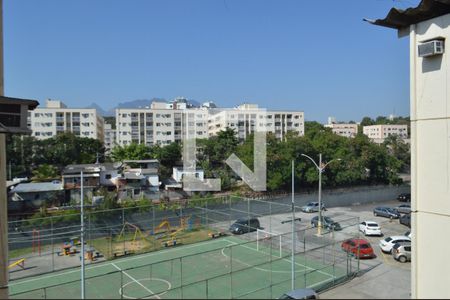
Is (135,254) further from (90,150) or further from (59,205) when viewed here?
(90,150)

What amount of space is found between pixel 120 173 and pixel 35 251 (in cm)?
1379

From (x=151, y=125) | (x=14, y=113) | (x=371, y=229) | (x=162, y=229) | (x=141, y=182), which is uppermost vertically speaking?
(x=151, y=125)

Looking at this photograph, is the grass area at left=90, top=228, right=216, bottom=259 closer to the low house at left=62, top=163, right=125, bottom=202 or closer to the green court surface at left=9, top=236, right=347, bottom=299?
the green court surface at left=9, top=236, right=347, bottom=299

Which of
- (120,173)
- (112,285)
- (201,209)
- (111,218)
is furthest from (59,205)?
(112,285)

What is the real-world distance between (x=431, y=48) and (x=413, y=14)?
2.14 feet

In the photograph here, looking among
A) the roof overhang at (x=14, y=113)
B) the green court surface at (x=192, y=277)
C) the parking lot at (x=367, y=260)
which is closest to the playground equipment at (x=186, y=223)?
the green court surface at (x=192, y=277)

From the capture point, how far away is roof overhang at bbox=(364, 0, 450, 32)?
15.3 ft

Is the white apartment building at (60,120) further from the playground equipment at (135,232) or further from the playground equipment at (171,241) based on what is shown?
the playground equipment at (171,241)

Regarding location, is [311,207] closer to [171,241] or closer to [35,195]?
[171,241]

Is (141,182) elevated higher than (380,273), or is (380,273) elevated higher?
(141,182)

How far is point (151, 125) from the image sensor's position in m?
50.3

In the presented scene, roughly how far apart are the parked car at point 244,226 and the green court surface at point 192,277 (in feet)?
7.73

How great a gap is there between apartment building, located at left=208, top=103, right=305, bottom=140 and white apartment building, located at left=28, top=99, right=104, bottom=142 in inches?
663

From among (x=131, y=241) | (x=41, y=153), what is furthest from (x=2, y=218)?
(x=41, y=153)
